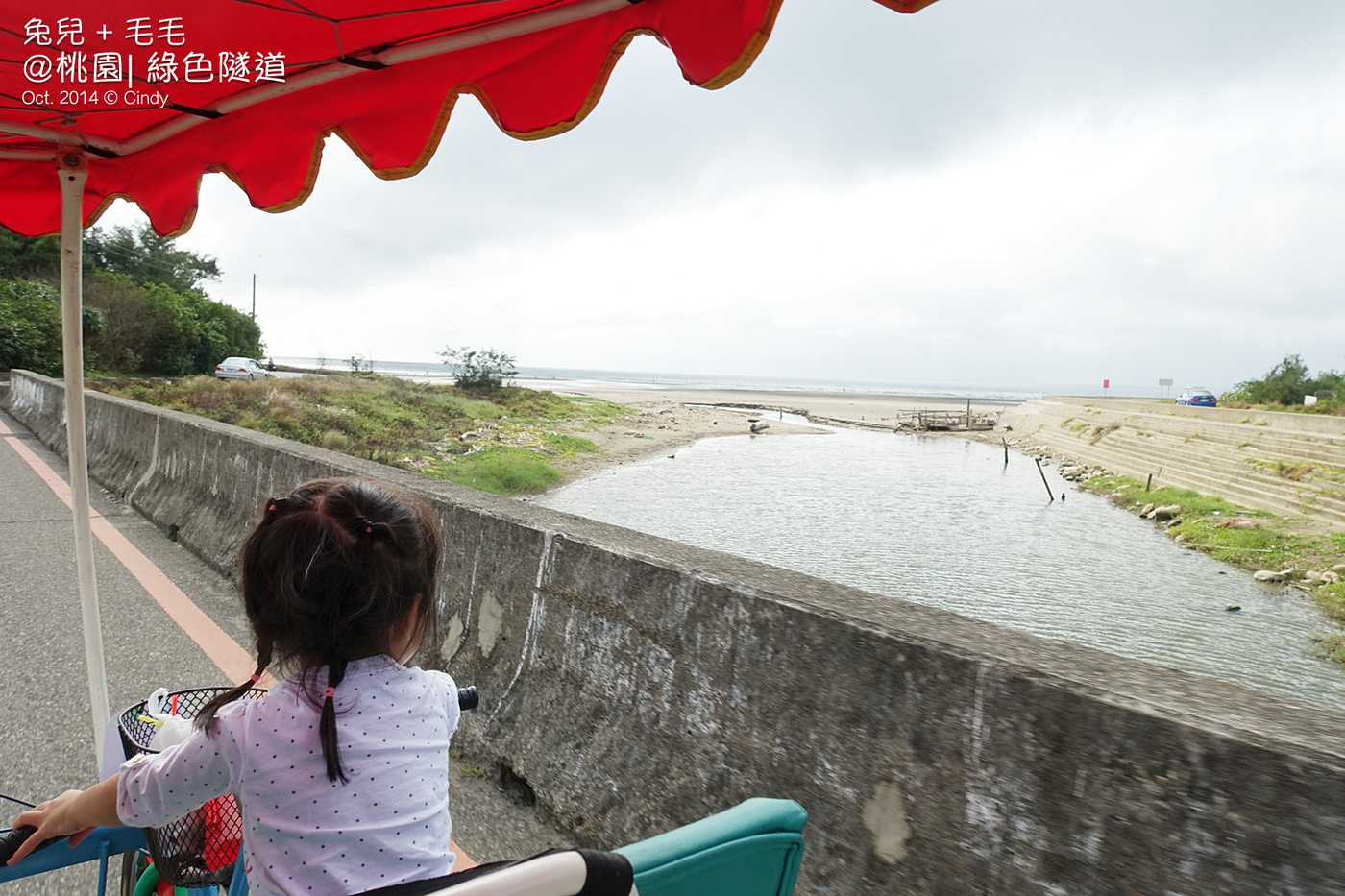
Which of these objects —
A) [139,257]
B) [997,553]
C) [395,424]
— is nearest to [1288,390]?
[997,553]

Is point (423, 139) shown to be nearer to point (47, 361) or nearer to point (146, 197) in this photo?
point (146, 197)

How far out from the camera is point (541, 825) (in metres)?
2.71

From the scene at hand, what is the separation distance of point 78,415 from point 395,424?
25.5 m

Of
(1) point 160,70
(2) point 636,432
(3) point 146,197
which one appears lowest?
(2) point 636,432

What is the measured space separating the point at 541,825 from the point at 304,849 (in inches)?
62.1

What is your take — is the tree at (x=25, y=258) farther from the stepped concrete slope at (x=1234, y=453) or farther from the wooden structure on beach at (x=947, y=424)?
the wooden structure on beach at (x=947, y=424)

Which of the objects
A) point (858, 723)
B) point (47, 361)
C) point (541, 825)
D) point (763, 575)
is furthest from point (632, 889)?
point (47, 361)

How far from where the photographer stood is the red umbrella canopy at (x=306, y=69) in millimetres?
2080

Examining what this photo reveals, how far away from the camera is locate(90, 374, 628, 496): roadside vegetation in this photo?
70.5 ft

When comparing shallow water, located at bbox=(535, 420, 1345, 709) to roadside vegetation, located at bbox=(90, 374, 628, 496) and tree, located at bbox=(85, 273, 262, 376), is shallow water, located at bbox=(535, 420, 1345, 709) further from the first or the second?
tree, located at bbox=(85, 273, 262, 376)

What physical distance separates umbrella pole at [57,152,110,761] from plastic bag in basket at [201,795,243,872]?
1.34 m

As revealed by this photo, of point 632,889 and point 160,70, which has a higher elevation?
point 160,70

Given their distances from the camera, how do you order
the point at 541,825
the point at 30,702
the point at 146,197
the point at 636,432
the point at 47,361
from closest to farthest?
the point at 541,825, the point at 146,197, the point at 30,702, the point at 47,361, the point at 636,432

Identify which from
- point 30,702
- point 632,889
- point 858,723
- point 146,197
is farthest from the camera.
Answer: point 30,702
